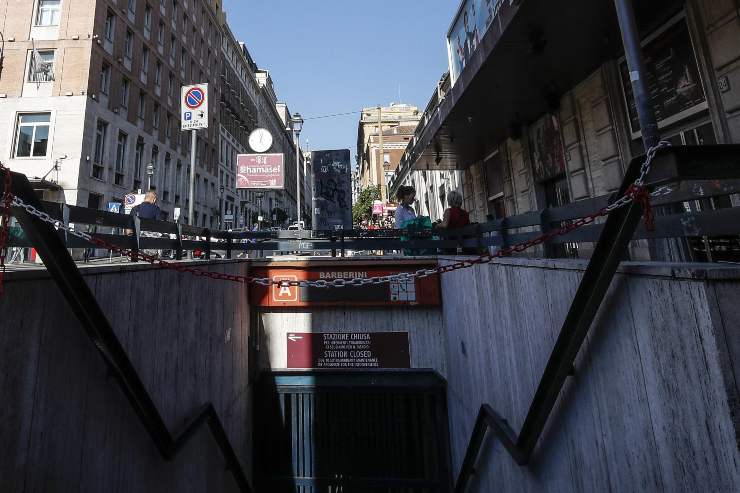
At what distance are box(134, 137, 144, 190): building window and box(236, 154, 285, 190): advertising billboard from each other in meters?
15.0

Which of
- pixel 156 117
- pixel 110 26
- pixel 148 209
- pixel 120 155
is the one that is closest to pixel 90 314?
pixel 148 209

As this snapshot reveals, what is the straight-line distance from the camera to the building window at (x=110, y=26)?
75.2ft

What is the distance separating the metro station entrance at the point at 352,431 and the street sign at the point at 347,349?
0.25 m

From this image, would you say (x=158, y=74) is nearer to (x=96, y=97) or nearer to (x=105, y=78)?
(x=105, y=78)

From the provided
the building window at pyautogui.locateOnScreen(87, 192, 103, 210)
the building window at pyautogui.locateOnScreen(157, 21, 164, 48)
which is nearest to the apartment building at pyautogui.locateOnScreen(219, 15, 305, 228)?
the building window at pyautogui.locateOnScreen(157, 21, 164, 48)

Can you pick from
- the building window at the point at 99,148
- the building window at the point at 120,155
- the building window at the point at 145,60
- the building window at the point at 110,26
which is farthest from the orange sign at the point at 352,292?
the building window at the point at 145,60

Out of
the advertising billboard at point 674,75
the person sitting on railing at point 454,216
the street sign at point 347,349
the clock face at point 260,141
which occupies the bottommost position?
the street sign at point 347,349

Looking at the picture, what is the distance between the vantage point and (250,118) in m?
54.5

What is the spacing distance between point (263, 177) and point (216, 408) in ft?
36.9

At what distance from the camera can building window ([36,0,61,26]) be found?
21500mm

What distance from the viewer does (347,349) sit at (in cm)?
857

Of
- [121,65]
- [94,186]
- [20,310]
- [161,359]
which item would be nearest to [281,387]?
[161,359]

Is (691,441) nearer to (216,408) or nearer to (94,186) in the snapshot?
(216,408)

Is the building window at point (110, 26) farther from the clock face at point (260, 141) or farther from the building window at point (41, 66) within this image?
the clock face at point (260, 141)
